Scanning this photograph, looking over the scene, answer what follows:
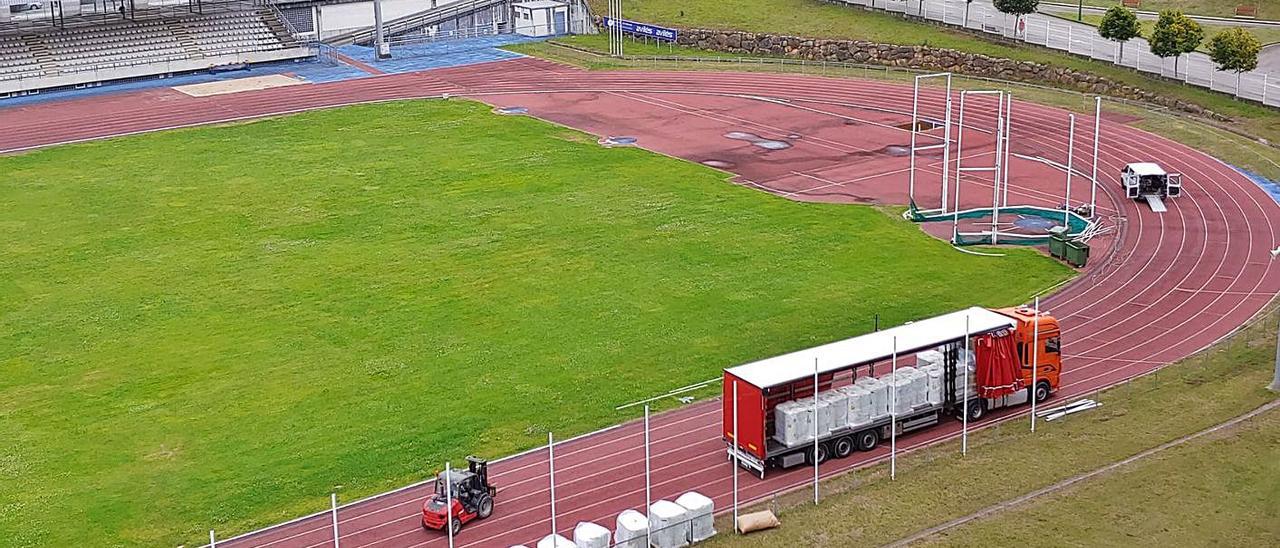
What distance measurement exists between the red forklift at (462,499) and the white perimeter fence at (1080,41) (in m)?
56.8

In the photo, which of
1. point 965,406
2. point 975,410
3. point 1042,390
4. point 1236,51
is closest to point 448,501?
point 965,406

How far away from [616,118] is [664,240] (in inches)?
987

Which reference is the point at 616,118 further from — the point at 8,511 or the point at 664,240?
the point at 8,511

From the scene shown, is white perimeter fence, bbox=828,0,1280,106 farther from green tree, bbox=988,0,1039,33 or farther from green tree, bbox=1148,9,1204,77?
green tree, bbox=1148,9,1204,77

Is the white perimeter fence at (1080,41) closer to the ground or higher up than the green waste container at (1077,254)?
higher up

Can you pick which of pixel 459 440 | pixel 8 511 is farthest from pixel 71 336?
pixel 459 440

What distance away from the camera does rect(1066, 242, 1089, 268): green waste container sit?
5375 cm

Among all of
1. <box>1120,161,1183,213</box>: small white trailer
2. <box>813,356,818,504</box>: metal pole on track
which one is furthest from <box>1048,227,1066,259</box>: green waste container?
<box>813,356,818,504</box>: metal pole on track

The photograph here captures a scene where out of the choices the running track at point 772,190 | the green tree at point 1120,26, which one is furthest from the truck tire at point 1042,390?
the green tree at point 1120,26

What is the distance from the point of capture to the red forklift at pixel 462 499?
34.1 metres

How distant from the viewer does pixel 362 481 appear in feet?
121

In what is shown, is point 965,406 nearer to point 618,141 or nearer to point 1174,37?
point 618,141

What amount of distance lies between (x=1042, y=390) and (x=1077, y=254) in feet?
45.5

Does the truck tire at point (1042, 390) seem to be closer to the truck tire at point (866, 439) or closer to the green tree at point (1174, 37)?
the truck tire at point (866, 439)
